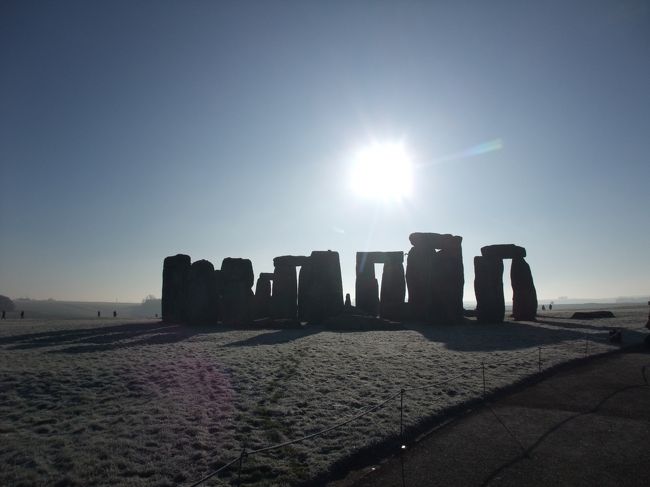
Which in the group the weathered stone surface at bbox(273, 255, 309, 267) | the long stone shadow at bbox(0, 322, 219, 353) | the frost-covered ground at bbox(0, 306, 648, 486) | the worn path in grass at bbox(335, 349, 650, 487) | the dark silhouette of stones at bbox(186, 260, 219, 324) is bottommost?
the worn path in grass at bbox(335, 349, 650, 487)


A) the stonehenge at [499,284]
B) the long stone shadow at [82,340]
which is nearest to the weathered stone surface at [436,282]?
the stonehenge at [499,284]

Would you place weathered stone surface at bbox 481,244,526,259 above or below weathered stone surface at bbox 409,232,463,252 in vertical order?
below

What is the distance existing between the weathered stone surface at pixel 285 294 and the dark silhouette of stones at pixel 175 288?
700cm

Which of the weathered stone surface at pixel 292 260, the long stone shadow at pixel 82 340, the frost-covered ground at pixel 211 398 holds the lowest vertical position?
the frost-covered ground at pixel 211 398

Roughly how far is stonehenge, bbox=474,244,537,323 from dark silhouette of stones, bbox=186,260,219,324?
1977 cm

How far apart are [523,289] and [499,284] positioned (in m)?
3.54

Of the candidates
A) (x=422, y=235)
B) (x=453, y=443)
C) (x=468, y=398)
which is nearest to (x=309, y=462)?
(x=453, y=443)

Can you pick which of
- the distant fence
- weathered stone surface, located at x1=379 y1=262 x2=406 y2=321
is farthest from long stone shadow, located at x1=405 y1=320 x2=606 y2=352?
weathered stone surface, located at x1=379 y1=262 x2=406 y2=321

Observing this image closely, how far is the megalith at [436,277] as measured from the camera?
29.9 meters

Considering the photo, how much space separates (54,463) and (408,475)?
6.14 meters

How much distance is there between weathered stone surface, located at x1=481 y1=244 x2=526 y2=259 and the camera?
105 ft

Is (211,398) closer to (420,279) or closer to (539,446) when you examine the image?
(539,446)

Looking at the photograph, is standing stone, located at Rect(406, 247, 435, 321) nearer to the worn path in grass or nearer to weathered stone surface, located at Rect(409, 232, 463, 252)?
weathered stone surface, located at Rect(409, 232, 463, 252)

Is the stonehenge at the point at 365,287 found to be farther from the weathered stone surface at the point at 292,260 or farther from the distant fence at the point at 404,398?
the distant fence at the point at 404,398
